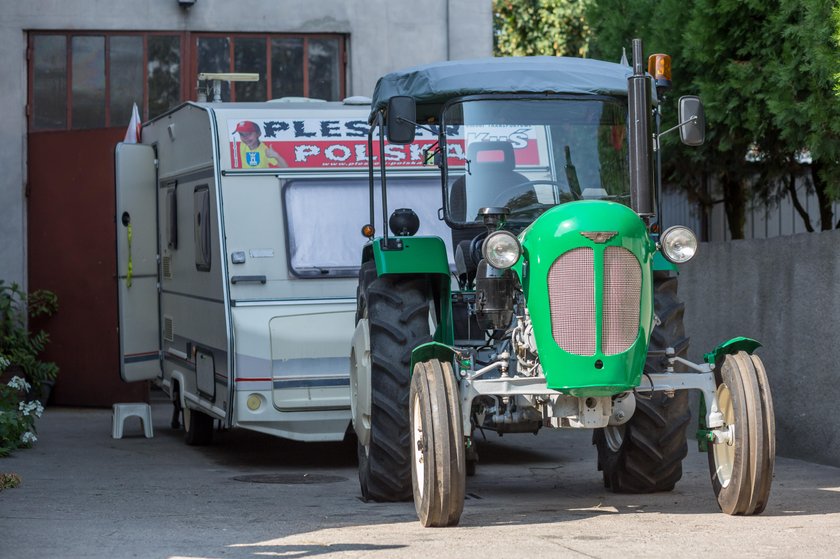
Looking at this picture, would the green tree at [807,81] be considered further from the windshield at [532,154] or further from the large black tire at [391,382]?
the large black tire at [391,382]

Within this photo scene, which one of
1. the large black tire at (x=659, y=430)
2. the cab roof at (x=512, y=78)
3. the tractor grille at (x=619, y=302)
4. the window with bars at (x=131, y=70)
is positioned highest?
the window with bars at (x=131, y=70)

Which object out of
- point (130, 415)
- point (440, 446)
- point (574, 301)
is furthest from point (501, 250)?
point (130, 415)

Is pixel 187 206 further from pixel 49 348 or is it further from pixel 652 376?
pixel 652 376

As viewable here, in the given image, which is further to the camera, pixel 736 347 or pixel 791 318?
pixel 791 318

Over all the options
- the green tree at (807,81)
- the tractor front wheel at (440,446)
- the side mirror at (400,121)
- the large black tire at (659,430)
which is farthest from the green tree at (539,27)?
the tractor front wheel at (440,446)

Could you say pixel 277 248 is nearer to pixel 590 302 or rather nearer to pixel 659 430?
pixel 659 430

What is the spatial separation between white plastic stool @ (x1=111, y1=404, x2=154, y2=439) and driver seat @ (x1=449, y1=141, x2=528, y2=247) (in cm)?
554

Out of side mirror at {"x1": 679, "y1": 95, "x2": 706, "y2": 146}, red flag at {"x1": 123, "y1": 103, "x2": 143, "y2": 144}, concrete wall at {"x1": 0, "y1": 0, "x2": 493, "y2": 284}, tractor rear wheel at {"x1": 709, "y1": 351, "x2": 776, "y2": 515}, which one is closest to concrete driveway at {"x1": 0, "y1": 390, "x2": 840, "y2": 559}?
tractor rear wheel at {"x1": 709, "y1": 351, "x2": 776, "y2": 515}

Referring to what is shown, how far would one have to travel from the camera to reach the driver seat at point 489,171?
8.59m

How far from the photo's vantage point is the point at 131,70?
50.9 ft

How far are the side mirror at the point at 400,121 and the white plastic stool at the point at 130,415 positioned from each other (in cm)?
587

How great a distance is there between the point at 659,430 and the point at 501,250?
184 centimetres

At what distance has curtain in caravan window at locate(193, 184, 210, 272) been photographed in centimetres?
1138

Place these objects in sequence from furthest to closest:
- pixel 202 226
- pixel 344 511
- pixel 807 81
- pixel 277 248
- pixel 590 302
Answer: pixel 202 226, pixel 277 248, pixel 807 81, pixel 344 511, pixel 590 302
